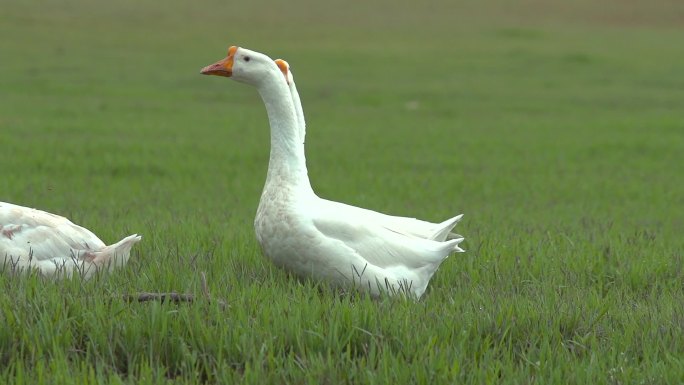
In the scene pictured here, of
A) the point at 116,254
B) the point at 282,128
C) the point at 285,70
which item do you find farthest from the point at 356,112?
the point at 116,254

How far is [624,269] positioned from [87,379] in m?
3.56

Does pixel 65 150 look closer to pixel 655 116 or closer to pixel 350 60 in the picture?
pixel 655 116

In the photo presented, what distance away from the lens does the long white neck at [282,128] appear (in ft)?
20.0

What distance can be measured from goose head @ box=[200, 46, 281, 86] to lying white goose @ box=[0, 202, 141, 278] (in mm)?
1072

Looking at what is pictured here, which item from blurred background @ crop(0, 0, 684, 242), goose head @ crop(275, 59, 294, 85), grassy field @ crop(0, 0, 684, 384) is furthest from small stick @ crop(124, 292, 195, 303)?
blurred background @ crop(0, 0, 684, 242)

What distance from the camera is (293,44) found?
3906cm

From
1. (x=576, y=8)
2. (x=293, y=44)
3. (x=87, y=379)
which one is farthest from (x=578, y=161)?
(x=576, y=8)

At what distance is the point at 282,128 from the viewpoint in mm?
6152

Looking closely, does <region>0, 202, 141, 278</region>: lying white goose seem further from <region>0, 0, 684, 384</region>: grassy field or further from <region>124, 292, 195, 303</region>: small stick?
<region>124, 292, 195, 303</region>: small stick

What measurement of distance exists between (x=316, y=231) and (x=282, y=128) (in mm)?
819

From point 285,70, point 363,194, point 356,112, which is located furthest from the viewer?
point 356,112

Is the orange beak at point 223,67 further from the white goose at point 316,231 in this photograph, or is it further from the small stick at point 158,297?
the small stick at point 158,297

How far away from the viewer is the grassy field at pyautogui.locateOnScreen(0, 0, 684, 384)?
4.38 metres

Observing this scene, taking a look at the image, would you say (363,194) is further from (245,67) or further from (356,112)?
(356,112)
